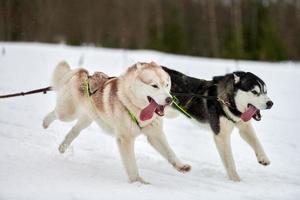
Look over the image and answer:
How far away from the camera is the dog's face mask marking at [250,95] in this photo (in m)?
4.79

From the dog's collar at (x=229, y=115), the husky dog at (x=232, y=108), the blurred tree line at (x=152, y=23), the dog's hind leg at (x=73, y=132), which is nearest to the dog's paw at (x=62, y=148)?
the dog's hind leg at (x=73, y=132)

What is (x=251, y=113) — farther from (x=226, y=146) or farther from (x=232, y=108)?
(x=226, y=146)

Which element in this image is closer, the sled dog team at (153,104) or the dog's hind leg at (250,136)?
the sled dog team at (153,104)

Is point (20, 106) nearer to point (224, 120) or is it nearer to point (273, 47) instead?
point (224, 120)

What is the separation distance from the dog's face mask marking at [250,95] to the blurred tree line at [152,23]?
61.7ft

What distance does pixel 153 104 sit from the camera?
4191 millimetres

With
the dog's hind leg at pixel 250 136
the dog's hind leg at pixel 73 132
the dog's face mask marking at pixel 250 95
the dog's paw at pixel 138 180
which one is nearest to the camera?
the dog's paw at pixel 138 180

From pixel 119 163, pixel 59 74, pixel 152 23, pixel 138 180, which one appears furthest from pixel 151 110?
pixel 152 23

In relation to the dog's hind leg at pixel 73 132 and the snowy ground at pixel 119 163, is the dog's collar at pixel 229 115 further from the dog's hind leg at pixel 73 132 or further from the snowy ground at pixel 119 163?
the dog's hind leg at pixel 73 132

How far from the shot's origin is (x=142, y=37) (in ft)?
97.4

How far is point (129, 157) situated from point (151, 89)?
685 millimetres

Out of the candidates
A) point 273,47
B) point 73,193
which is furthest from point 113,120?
point 273,47

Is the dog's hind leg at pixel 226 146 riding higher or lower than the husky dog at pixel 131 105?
lower

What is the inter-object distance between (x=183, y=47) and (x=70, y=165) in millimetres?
21831
